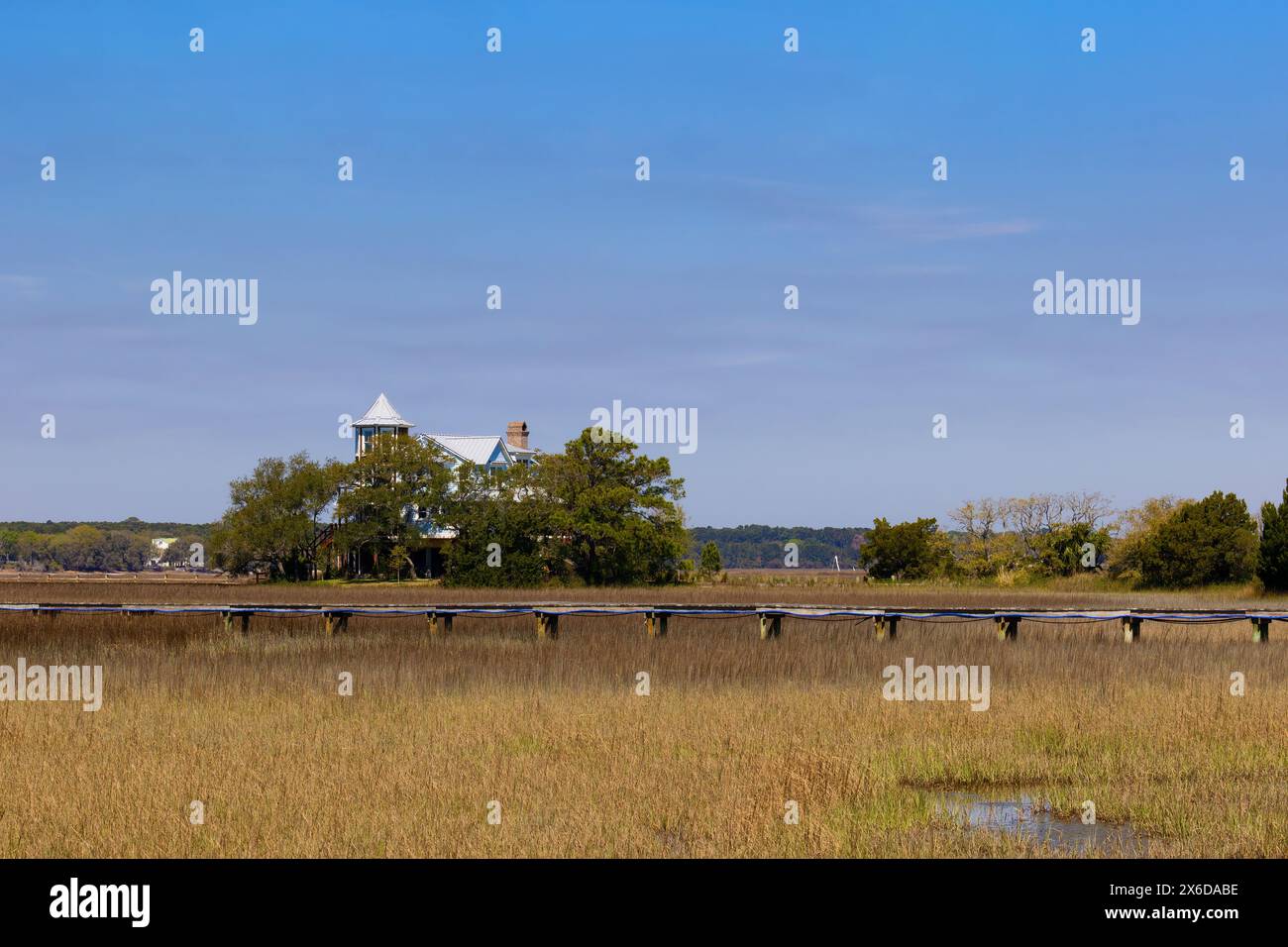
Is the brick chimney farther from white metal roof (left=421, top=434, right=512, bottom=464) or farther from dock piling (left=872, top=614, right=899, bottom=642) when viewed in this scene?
dock piling (left=872, top=614, right=899, bottom=642)

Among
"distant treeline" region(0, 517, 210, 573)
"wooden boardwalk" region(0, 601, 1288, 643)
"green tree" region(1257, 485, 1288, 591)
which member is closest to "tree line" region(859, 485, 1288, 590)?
"green tree" region(1257, 485, 1288, 591)

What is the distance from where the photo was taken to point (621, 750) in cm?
1332

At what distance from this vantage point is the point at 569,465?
68.9 meters

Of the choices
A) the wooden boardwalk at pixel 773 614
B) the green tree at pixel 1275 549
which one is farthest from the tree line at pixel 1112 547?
the wooden boardwalk at pixel 773 614

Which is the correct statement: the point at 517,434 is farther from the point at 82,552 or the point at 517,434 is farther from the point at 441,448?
the point at 82,552

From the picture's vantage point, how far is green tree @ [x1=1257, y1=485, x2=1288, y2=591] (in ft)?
163

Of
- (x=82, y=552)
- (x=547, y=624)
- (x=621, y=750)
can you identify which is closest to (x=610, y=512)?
(x=547, y=624)
